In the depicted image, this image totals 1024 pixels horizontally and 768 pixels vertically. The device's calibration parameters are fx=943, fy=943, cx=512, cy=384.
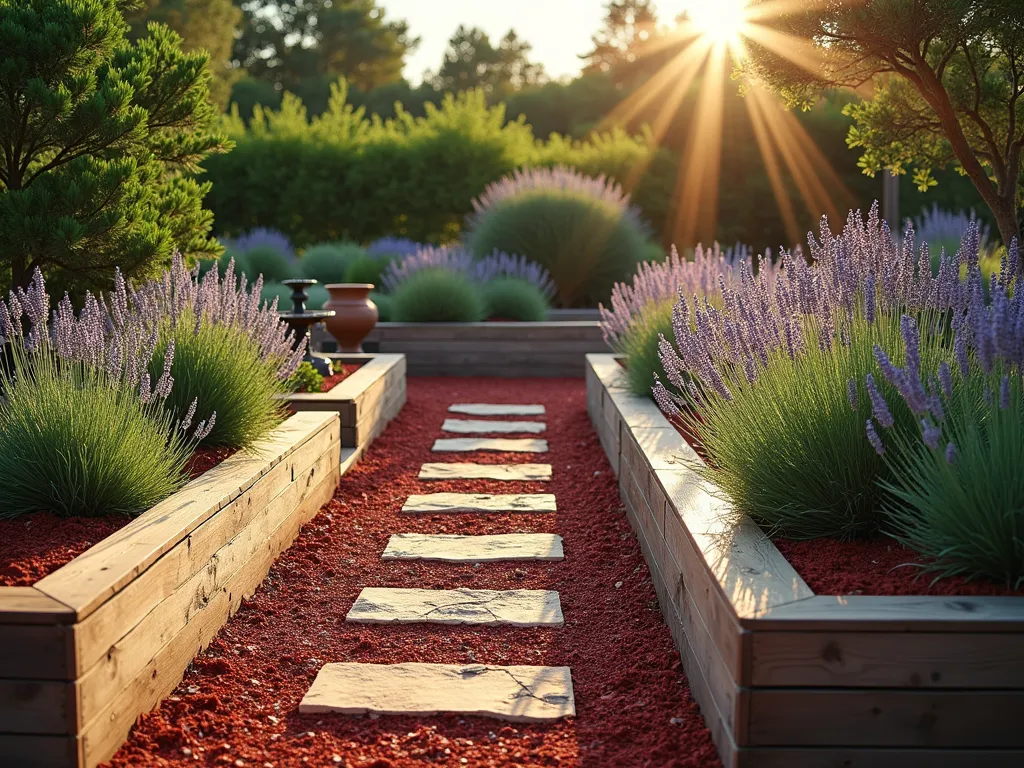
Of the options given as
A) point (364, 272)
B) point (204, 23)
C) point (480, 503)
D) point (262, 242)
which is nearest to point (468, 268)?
point (364, 272)

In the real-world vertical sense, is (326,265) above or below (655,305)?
below

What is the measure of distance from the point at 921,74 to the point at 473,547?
9.00 feet

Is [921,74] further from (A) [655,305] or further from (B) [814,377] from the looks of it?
(A) [655,305]

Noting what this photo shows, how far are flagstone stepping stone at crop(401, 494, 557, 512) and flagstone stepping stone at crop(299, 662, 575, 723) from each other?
170 cm

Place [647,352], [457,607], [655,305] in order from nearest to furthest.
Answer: [457,607] → [647,352] → [655,305]

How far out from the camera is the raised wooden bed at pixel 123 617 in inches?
78.9

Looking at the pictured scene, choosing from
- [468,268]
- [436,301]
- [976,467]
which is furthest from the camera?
[468,268]

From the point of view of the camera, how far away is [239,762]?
2.22m

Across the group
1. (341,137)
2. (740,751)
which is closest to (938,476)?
(740,751)

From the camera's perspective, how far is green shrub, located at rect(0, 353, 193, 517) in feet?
9.05

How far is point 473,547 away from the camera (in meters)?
3.87

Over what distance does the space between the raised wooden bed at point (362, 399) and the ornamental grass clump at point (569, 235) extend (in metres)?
4.64

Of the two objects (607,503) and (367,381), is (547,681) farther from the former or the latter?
(367,381)

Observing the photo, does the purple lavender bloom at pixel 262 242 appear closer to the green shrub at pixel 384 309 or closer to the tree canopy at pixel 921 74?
the green shrub at pixel 384 309
